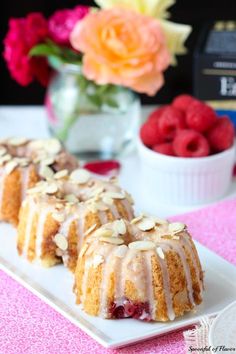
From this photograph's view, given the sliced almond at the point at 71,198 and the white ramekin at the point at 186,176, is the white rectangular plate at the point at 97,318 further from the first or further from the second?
the white ramekin at the point at 186,176

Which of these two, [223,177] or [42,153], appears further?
[223,177]

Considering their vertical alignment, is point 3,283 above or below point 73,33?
below

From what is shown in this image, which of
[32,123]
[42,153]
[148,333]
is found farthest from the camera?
[32,123]

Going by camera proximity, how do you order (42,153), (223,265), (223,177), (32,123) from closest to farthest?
(223,265), (42,153), (223,177), (32,123)

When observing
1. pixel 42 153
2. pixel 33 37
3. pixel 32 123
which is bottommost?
pixel 32 123

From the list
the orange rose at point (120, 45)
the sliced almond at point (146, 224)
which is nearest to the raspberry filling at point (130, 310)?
the sliced almond at point (146, 224)

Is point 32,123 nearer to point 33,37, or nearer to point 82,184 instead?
point 33,37

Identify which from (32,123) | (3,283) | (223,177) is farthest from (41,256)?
(32,123)
